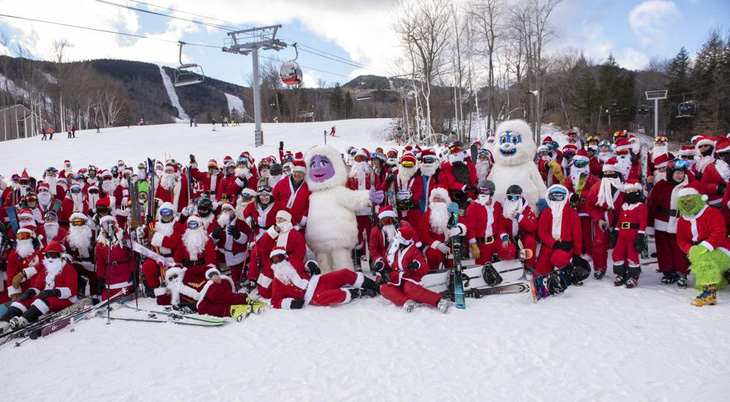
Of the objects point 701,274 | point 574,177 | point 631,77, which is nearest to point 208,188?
point 574,177

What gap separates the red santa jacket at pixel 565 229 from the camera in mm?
5145

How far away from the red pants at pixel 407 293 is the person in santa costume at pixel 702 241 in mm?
2731

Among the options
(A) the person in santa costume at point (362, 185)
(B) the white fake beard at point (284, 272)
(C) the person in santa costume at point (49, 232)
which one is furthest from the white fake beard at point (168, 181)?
(B) the white fake beard at point (284, 272)

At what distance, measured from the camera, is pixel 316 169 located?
5.89 metres

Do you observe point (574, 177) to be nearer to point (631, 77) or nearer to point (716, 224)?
point (716, 224)

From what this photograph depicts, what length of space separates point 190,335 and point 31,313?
91.7 inches

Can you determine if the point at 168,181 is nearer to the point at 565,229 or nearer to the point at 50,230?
the point at 50,230

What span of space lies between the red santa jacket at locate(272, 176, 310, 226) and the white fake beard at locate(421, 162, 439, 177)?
1.90 m

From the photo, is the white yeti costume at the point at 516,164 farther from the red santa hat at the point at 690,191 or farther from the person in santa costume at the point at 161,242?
the person in santa costume at the point at 161,242

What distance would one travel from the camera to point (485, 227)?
18.3ft

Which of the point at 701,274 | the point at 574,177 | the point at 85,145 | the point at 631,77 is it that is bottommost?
the point at 701,274

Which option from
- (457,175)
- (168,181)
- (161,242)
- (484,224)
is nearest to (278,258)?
(161,242)

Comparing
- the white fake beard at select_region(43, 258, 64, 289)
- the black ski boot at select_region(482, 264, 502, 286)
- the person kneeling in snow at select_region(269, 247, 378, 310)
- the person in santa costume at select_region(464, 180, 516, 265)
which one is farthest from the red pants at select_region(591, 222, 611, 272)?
the white fake beard at select_region(43, 258, 64, 289)

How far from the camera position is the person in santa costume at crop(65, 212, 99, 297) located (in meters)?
5.89
